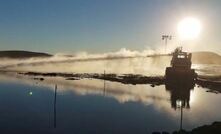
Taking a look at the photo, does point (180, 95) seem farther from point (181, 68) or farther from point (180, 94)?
point (181, 68)

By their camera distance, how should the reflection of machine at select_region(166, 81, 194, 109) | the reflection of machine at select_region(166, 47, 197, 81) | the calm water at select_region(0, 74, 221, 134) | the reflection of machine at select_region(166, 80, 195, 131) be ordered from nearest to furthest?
the calm water at select_region(0, 74, 221, 134) → the reflection of machine at select_region(166, 80, 195, 131) → the reflection of machine at select_region(166, 81, 194, 109) → the reflection of machine at select_region(166, 47, 197, 81)

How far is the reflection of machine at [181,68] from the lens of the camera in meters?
125

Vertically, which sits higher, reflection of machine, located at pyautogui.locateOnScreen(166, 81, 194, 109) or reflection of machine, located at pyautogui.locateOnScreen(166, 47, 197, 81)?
reflection of machine, located at pyautogui.locateOnScreen(166, 47, 197, 81)

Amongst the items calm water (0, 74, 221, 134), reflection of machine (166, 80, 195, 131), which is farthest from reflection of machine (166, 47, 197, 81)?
calm water (0, 74, 221, 134)

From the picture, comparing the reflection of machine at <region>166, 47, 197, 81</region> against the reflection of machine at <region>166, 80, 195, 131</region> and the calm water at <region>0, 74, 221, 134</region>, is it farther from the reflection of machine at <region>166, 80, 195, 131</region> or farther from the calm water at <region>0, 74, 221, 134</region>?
the calm water at <region>0, 74, 221, 134</region>

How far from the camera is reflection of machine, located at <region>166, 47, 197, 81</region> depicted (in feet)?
409

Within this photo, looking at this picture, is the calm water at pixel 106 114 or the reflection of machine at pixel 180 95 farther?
the reflection of machine at pixel 180 95

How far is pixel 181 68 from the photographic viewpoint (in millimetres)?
125375

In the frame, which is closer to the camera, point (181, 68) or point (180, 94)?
point (180, 94)

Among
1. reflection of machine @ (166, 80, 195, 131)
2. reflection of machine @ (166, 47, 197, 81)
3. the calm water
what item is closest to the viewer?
the calm water

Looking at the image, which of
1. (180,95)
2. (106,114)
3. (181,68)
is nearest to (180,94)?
(180,95)

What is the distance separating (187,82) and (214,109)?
167 feet

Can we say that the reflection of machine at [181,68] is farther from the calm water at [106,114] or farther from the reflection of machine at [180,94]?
the calm water at [106,114]

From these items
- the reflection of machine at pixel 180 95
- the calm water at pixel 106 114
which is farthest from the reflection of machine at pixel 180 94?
the calm water at pixel 106 114
